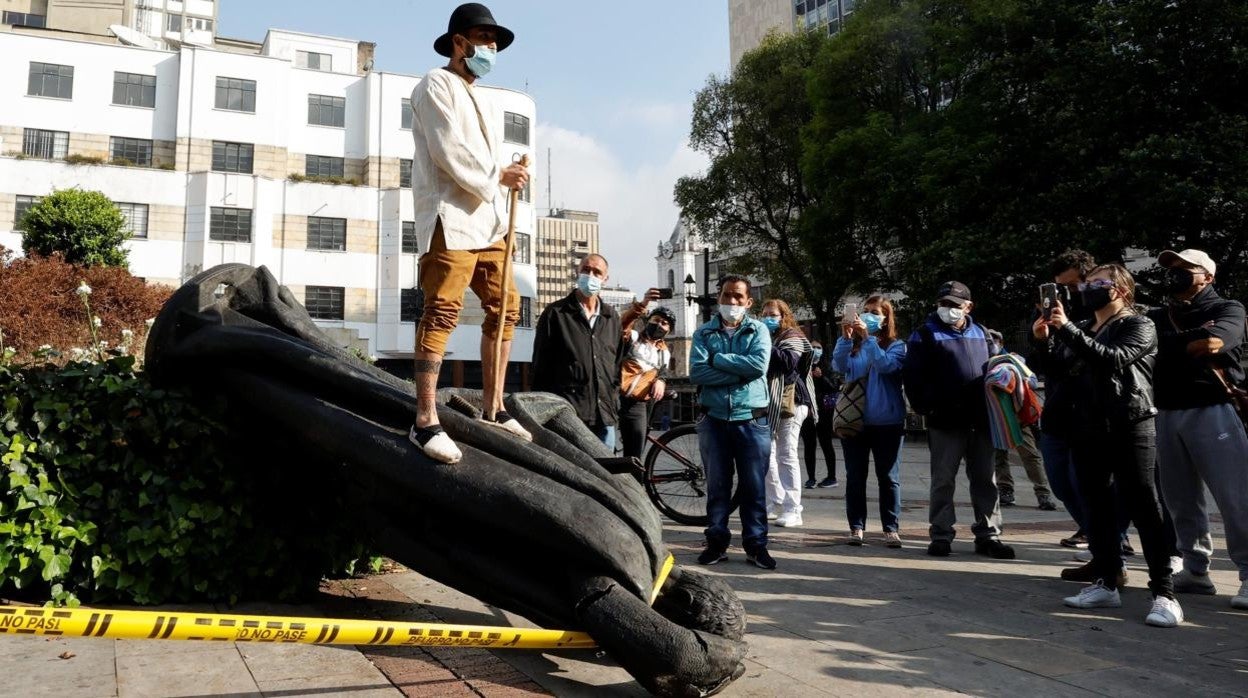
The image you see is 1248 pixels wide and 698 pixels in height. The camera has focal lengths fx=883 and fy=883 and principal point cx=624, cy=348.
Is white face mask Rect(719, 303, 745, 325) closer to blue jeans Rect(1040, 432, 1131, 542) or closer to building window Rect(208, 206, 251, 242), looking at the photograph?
blue jeans Rect(1040, 432, 1131, 542)

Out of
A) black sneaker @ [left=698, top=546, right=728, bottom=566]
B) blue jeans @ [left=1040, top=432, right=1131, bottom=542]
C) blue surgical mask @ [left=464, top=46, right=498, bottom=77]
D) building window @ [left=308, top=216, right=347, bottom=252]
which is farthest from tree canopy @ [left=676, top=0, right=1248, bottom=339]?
building window @ [left=308, top=216, right=347, bottom=252]

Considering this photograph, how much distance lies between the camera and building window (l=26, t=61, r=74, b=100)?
36250 millimetres

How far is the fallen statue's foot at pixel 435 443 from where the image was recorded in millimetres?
3404

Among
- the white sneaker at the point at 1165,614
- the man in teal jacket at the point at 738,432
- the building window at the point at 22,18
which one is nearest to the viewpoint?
the white sneaker at the point at 1165,614

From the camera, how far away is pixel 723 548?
5820 millimetres

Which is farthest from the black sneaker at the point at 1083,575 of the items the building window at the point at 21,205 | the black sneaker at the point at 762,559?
the building window at the point at 21,205

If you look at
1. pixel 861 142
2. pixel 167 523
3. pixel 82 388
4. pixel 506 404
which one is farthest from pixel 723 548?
pixel 861 142

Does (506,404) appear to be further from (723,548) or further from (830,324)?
(830,324)

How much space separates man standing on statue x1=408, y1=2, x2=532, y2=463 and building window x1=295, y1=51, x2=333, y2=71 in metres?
45.3

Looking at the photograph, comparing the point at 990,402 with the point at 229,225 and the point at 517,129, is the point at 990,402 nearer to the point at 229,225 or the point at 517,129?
the point at 229,225

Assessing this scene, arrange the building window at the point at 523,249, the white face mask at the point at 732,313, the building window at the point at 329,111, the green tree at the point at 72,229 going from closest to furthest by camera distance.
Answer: the white face mask at the point at 732,313 → the green tree at the point at 72,229 → the building window at the point at 329,111 → the building window at the point at 523,249

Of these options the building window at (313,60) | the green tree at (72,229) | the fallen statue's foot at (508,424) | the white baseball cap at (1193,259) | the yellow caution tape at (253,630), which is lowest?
the yellow caution tape at (253,630)

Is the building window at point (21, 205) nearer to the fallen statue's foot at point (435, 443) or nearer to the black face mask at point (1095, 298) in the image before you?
the fallen statue's foot at point (435, 443)

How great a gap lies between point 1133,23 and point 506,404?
66.9 feet
